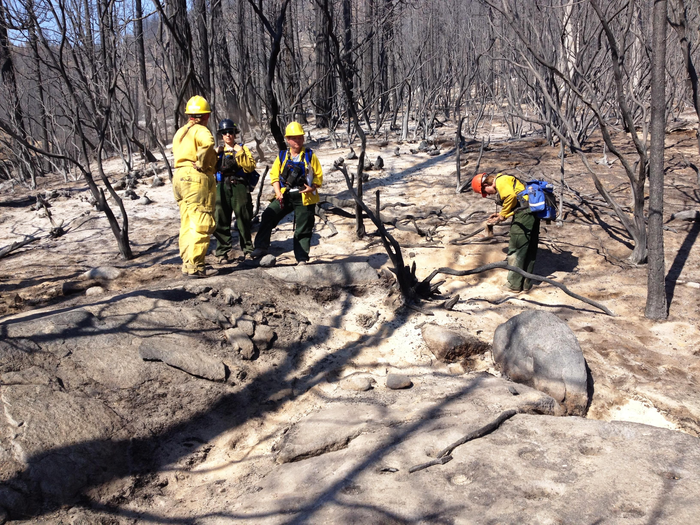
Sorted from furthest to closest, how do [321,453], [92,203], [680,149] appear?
1. [680,149]
2. [92,203]
3. [321,453]

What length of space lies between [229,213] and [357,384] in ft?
9.60

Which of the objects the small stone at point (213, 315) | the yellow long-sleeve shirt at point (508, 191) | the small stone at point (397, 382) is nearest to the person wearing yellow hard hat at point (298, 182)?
the small stone at point (213, 315)

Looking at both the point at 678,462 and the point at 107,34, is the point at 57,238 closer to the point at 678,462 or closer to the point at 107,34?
the point at 107,34

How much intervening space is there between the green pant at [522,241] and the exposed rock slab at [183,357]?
3.13 meters

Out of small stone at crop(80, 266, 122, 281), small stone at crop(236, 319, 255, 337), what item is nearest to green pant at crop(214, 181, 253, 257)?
small stone at crop(80, 266, 122, 281)

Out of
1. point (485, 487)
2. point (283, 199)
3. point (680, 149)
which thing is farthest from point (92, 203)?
point (680, 149)

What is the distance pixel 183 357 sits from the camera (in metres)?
3.74

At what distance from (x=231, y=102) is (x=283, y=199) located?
893 cm

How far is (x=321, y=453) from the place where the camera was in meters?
3.16

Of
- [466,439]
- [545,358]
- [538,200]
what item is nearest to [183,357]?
[466,439]

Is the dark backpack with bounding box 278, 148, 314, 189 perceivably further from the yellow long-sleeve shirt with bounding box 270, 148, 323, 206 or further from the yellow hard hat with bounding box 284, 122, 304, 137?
the yellow hard hat with bounding box 284, 122, 304, 137

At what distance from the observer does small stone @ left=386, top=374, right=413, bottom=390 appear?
3.82 meters

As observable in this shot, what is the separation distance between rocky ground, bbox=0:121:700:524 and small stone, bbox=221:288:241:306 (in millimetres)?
12

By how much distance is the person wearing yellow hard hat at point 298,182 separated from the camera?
548 cm
